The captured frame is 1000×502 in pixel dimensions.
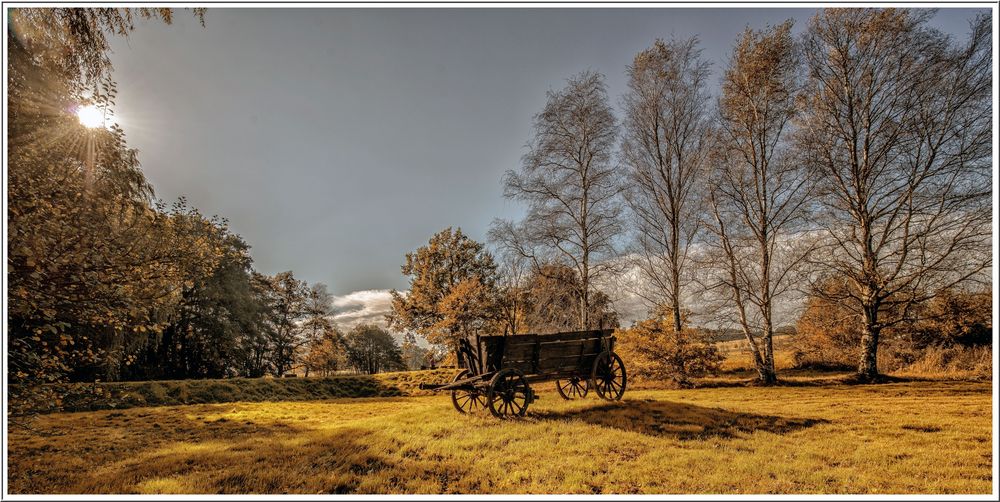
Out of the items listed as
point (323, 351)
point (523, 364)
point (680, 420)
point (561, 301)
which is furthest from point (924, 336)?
point (323, 351)

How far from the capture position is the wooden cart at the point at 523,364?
283 inches

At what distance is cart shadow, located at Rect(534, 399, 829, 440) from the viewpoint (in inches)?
244

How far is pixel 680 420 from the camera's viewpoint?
685 cm

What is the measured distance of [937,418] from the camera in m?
6.64

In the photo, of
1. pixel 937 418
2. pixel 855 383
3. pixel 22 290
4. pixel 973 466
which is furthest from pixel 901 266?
pixel 22 290

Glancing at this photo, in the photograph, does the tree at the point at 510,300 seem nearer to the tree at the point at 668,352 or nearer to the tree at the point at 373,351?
the tree at the point at 668,352

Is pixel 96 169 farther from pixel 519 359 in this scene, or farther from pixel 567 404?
pixel 567 404

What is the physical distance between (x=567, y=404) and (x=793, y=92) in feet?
43.9

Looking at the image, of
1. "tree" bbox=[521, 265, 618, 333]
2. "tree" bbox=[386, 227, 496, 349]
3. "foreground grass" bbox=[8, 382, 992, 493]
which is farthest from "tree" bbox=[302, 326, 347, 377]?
"foreground grass" bbox=[8, 382, 992, 493]

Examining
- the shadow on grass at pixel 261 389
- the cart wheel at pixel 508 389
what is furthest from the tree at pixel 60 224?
the shadow on grass at pixel 261 389

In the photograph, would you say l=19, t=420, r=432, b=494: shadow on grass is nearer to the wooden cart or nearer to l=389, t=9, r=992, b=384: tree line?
the wooden cart

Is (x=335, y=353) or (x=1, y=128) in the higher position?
(x=1, y=128)

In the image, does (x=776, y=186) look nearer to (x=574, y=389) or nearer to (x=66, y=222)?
(x=574, y=389)

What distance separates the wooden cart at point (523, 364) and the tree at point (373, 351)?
50.3 metres
